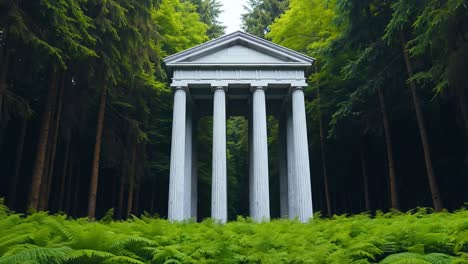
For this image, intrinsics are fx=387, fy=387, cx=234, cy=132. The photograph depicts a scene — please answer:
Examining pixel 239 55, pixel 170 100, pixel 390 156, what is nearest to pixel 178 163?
pixel 239 55

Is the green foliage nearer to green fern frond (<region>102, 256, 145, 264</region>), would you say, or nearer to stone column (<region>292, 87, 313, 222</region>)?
stone column (<region>292, 87, 313, 222</region>)

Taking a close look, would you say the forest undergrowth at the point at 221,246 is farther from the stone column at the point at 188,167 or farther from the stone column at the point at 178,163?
the stone column at the point at 188,167

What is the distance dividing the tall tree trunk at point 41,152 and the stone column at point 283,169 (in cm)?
1496

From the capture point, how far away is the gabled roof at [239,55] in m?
22.2

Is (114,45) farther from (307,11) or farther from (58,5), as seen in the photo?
(307,11)

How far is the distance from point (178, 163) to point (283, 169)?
7890 millimetres

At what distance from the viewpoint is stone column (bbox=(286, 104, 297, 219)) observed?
21875 millimetres

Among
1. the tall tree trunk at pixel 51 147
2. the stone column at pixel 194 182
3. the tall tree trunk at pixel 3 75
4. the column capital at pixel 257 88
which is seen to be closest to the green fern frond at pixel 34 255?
the tall tree trunk at pixel 3 75

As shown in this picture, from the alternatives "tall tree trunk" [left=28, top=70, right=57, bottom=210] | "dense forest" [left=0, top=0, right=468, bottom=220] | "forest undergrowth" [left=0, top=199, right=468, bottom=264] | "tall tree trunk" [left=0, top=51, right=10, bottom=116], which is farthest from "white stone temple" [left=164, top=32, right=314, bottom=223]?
"forest undergrowth" [left=0, top=199, right=468, bottom=264]

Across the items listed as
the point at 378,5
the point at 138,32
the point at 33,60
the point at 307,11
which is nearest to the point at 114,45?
the point at 138,32

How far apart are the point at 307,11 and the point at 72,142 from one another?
1753cm

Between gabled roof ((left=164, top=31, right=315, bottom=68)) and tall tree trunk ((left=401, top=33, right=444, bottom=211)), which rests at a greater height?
gabled roof ((left=164, top=31, right=315, bottom=68))

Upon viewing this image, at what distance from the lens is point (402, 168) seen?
2473 centimetres

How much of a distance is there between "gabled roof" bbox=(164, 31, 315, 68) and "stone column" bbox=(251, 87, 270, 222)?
1.85m
